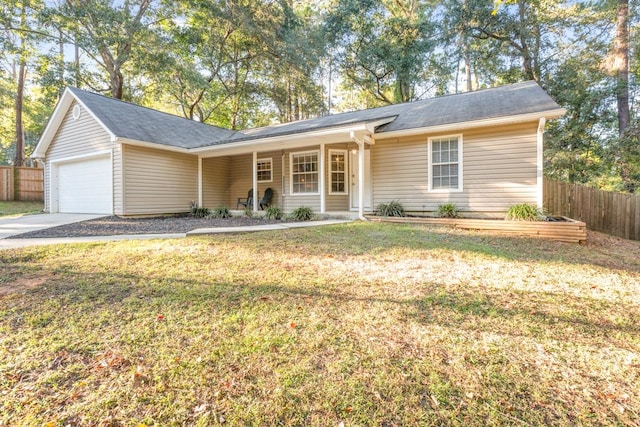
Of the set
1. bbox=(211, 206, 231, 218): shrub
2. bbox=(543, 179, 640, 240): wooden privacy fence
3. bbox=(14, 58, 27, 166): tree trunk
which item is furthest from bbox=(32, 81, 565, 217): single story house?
bbox=(14, 58, 27, 166): tree trunk

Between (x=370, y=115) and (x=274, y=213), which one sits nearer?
(x=274, y=213)

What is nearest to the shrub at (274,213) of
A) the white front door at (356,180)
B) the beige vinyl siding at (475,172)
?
the white front door at (356,180)

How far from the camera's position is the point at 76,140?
10.3m

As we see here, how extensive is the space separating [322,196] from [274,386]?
7615mm

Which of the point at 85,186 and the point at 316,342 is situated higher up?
the point at 85,186

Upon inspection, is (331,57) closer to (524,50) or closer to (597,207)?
(524,50)

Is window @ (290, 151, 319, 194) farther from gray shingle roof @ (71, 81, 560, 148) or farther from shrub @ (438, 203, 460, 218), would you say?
shrub @ (438, 203, 460, 218)

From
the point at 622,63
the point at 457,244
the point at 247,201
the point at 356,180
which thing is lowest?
the point at 457,244

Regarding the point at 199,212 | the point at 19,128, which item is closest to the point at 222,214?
the point at 199,212

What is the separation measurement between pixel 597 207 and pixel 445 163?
4.56 m

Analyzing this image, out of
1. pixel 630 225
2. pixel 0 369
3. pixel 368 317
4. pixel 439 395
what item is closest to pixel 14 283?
pixel 0 369

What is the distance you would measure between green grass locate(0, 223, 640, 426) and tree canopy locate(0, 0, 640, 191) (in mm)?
11805

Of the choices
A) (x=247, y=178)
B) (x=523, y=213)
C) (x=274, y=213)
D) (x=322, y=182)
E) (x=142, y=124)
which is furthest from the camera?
(x=247, y=178)

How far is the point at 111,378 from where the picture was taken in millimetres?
1745
